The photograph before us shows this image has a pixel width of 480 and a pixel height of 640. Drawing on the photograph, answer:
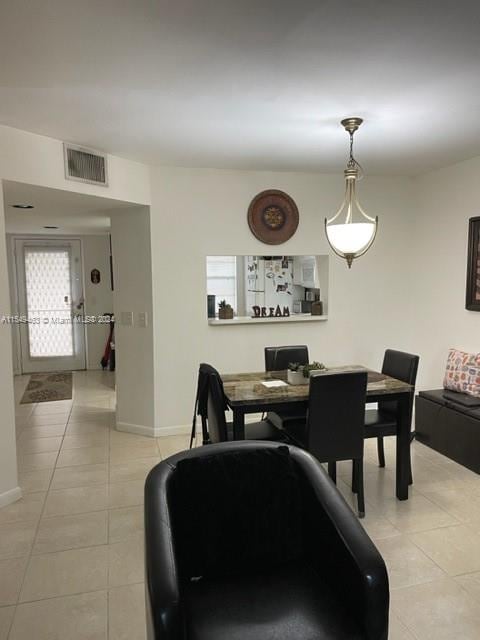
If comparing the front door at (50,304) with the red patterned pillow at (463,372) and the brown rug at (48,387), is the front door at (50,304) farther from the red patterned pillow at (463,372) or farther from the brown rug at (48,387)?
the red patterned pillow at (463,372)

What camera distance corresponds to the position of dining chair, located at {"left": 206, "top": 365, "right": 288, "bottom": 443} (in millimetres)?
2879

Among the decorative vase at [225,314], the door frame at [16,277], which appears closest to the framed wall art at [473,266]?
the decorative vase at [225,314]

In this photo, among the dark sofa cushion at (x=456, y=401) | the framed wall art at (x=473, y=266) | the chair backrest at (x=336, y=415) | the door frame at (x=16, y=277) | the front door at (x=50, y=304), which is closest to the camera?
the chair backrest at (x=336, y=415)

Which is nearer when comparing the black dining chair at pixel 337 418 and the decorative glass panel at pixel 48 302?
Result: the black dining chair at pixel 337 418

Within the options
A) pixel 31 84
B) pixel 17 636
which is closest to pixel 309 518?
pixel 17 636

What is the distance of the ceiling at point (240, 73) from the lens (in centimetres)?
180

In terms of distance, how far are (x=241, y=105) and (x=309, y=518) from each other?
225 centimetres

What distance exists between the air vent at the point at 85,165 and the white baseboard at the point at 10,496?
7.44 feet

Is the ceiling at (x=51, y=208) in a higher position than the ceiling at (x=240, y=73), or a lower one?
lower

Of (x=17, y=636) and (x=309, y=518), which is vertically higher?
(x=309, y=518)

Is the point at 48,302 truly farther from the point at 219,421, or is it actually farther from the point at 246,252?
the point at 219,421

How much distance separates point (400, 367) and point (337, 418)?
0.95m

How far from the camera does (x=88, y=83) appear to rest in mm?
2391

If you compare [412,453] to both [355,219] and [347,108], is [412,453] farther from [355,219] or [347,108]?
[347,108]
